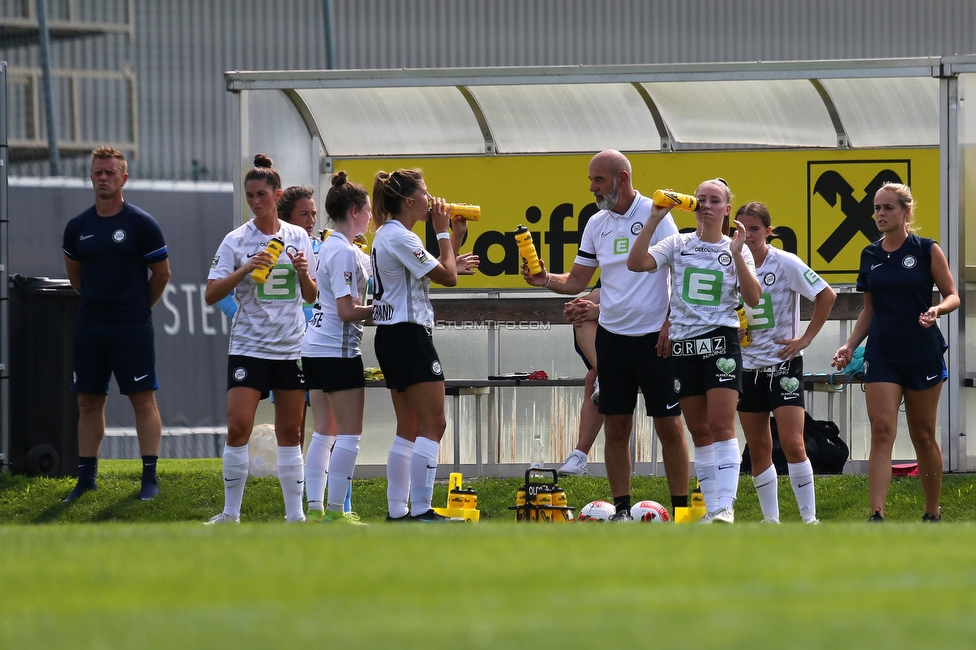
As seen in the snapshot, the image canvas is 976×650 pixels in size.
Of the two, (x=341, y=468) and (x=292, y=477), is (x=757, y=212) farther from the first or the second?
(x=292, y=477)

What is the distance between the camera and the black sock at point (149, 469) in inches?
351

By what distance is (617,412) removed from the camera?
7199 millimetres

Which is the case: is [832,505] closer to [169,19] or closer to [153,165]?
[153,165]

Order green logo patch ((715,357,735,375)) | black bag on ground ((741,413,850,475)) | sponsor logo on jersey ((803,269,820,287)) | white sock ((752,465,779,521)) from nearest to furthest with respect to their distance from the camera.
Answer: green logo patch ((715,357,735,375)) < white sock ((752,465,779,521)) < sponsor logo on jersey ((803,269,820,287)) < black bag on ground ((741,413,850,475))

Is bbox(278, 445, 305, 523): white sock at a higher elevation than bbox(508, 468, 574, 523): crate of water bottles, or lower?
higher

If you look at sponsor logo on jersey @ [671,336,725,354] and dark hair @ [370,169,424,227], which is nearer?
sponsor logo on jersey @ [671,336,725,354]

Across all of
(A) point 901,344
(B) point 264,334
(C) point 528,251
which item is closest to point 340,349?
(B) point 264,334

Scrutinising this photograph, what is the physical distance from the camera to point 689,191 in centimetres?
1080

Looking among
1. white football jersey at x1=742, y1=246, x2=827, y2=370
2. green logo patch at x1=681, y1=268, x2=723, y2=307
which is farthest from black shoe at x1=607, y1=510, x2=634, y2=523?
green logo patch at x1=681, y1=268, x2=723, y2=307

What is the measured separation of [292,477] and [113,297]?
2343 mm

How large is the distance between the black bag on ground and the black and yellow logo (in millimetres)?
1535

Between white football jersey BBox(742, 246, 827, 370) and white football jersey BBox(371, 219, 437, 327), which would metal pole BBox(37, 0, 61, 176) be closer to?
white football jersey BBox(371, 219, 437, 327)

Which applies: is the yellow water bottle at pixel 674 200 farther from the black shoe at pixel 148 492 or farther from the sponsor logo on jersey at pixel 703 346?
the black shoe at pixel 148 492

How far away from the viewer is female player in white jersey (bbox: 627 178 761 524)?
21.8 ft
